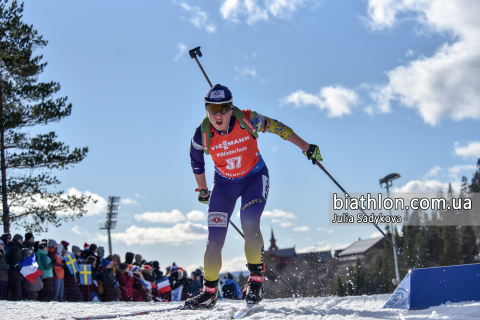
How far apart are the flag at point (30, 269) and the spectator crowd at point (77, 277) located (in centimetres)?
2

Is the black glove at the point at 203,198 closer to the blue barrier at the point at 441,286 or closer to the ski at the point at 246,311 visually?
the ski at the point at 246,311

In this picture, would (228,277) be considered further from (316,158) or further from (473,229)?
(473,229)

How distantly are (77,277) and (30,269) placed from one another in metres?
1.09

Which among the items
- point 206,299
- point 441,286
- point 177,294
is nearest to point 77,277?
point 177,294

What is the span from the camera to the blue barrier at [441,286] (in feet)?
10.5

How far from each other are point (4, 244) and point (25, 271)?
3.23ft

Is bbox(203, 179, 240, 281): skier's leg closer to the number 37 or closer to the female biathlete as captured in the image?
the female biathlete

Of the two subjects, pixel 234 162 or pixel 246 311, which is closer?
pixel 246 311

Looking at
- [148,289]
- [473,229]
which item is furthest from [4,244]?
[473,229]

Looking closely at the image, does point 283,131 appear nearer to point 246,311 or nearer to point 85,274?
point 246,311

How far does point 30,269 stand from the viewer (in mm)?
8031

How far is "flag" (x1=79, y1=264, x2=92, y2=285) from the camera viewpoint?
8938mm

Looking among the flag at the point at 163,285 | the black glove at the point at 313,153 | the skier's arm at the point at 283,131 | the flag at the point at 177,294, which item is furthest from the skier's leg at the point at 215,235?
the flag at the point at 177,294

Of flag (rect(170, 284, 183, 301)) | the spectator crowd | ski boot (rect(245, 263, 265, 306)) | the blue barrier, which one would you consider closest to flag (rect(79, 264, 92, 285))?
the spectator crowd
